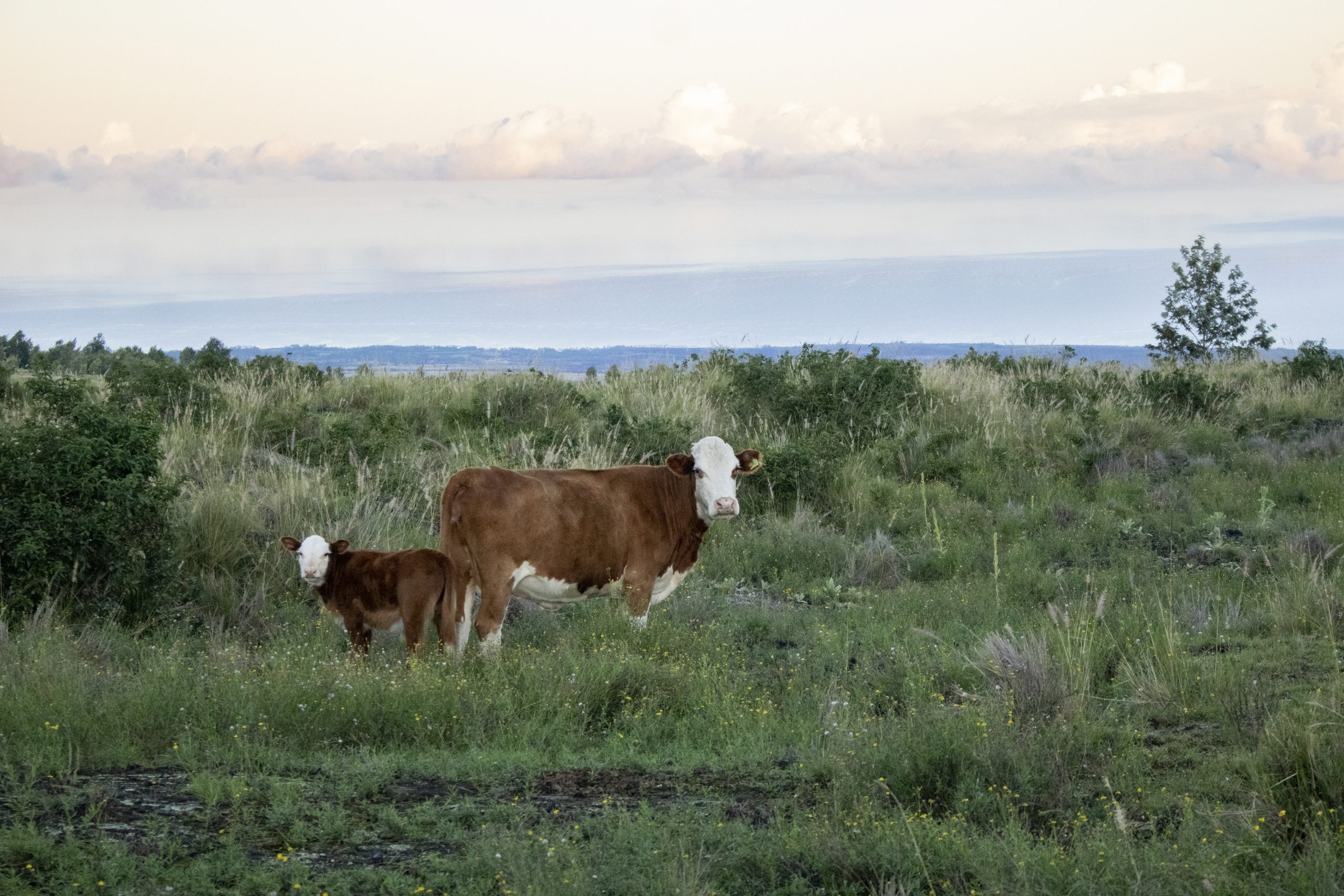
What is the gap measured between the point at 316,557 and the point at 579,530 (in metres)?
1.99

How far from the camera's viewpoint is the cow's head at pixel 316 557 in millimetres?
8859

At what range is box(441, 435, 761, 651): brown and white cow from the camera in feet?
27.2

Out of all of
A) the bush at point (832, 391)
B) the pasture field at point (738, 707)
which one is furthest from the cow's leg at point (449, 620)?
the bush at point (832, 391)

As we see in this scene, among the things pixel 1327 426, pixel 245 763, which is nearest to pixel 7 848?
pixel 245 763

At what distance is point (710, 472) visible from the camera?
9320 millimetres

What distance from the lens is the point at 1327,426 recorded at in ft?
64.4

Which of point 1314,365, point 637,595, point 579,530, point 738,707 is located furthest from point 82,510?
point 1314,365

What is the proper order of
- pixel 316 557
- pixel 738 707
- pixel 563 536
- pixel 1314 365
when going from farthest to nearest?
1. pixel 1314 365
2. pixel 316 557
3. pixel 563 536
4. pixel 738 707

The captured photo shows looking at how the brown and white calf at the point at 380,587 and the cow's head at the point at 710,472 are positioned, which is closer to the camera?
the brown and white calf at the point at 380,587

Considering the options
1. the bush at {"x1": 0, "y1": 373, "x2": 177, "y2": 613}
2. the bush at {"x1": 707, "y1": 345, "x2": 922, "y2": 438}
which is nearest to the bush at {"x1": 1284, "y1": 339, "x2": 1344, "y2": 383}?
the bush at {"x1": 707, "y1": 345, "x2": 922, "y2": 438}

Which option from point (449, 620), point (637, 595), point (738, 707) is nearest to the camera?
point (738, 707)

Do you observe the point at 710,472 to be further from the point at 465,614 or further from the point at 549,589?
the point at 465,614

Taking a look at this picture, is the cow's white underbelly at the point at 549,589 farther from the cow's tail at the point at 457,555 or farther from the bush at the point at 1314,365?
the bush at the point at 1314,365

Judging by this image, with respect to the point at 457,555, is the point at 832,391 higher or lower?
higher
